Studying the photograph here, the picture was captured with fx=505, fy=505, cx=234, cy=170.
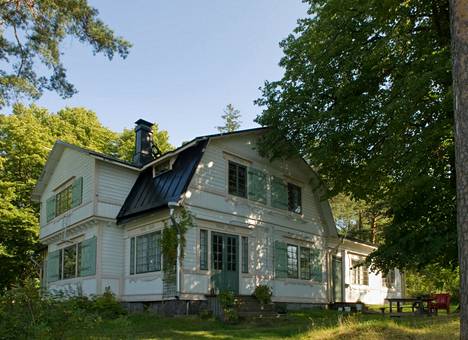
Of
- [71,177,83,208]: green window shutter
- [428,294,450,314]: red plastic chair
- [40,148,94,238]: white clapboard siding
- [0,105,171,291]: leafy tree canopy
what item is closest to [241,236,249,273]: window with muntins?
[40,148,94,238]: white clapboard siding

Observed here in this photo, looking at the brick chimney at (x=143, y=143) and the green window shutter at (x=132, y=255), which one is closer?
the green window shutter at (x=132, y=255)

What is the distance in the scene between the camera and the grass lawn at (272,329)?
673 centimetres

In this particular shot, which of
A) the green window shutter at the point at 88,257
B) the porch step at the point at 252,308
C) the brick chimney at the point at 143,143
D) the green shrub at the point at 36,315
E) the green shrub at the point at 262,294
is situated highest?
the brick chimney at the point at 143,143

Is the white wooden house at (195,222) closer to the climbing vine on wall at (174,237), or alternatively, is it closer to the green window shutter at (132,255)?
the green window shutter at (132,255)

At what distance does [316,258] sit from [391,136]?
9.03 metres

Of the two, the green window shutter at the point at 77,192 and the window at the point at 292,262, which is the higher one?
the green window shutter at the point at 77,192

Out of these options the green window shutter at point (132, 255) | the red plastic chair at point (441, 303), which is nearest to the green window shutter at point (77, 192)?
the green window shutter at point (132, 255)

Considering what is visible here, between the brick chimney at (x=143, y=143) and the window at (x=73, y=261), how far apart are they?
165 inches

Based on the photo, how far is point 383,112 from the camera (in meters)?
15.1

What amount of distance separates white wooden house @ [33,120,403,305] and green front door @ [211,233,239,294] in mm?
35

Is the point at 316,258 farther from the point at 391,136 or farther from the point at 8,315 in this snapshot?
the point at 8,315

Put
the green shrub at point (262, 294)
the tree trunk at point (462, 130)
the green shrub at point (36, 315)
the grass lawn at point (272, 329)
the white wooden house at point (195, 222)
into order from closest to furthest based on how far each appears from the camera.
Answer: the tree trunk at point (462, 130) < the green shrub at point (36, 315) < the grass lawn at point (272, 329) < the white wooden house at point (195, 222) < the green shrub at point (262, 294)

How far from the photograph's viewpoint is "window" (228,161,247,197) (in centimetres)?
1891

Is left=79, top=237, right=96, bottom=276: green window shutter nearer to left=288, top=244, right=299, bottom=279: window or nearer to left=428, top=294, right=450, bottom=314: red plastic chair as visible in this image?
left=288, top=244, right=299, bottom=279: window
